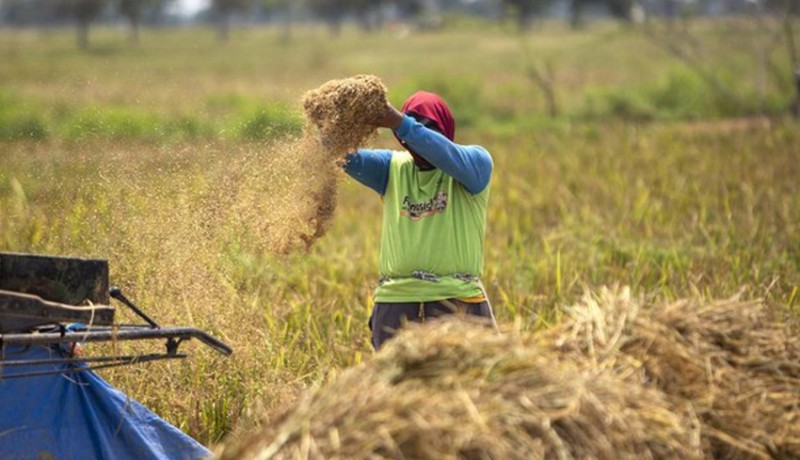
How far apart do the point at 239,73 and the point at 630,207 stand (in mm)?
28870

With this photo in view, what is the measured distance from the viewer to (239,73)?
125 ft

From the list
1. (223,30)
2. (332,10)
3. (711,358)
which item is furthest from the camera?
(332,10)

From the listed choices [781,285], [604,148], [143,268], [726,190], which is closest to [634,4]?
[604,148]

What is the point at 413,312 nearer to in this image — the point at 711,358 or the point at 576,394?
the point at 711,358

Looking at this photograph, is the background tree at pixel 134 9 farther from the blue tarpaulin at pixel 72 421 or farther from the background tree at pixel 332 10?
the blue tarpaulin at pixel 72 421

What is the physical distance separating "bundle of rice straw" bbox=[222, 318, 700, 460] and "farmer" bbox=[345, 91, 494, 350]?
1.03 metres

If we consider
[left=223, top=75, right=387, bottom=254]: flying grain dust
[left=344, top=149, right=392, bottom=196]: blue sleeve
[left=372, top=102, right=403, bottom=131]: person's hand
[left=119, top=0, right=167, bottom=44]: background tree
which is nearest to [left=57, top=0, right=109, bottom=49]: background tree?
[left=119, top=0, right=167, bottom=44]: background tree

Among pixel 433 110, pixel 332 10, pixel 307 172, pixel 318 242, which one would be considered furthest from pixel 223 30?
pixel 433 110

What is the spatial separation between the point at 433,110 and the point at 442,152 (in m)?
0.25

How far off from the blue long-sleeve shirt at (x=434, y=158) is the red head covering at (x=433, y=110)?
0.10 meters

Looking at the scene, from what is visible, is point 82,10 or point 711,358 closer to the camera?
point 711,358

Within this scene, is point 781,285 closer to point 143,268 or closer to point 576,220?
point 576,220

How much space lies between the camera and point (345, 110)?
4.31m

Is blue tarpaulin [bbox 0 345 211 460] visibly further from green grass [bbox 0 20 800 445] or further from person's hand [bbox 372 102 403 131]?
person's hand [bbox 372 102 403 131]
